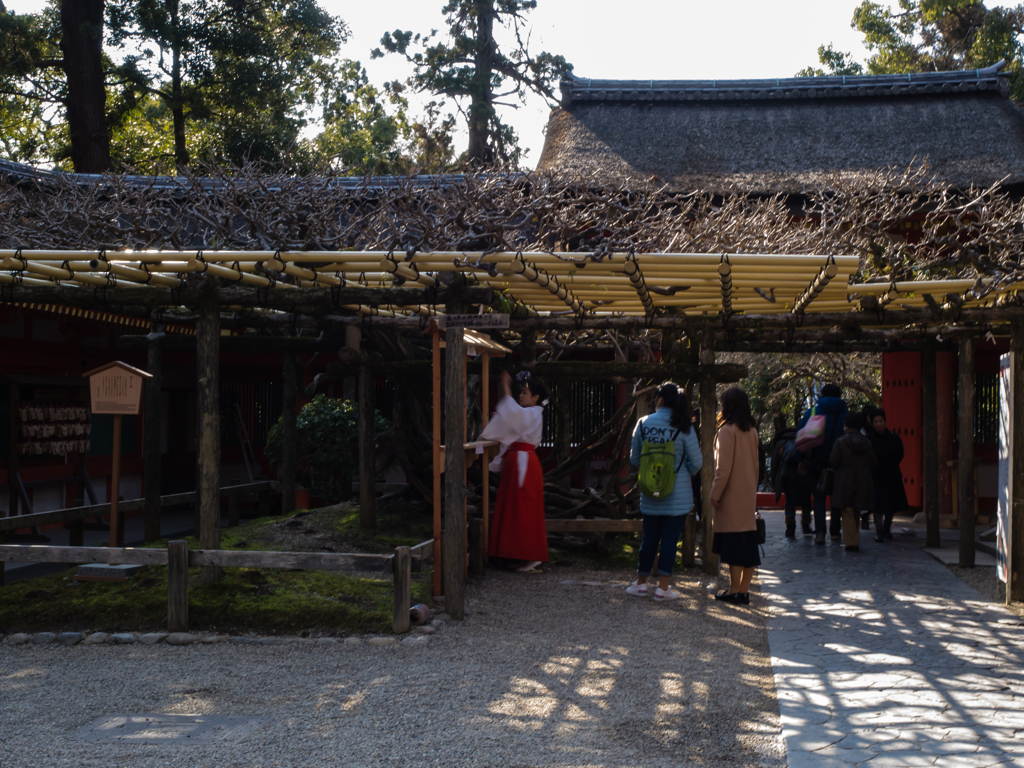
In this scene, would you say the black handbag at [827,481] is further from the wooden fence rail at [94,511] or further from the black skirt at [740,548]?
the wooden fence rail at [94,511]

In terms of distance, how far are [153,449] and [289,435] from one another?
2.20 meters

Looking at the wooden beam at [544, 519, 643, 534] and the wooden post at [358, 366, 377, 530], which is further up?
the wooden post at [358, 366, 377, 530]

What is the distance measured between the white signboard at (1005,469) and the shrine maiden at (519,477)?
3.55 metres

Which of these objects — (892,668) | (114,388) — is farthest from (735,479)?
(114,388)

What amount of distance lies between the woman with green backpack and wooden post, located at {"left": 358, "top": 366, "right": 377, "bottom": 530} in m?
3.41

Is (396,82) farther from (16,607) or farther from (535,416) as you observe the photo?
(16,607)

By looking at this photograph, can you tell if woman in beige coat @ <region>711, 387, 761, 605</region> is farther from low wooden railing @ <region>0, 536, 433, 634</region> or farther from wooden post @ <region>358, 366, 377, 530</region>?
wooden post @ <region>358, 366, 377, 530</region>

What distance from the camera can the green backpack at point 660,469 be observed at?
620 centimetres

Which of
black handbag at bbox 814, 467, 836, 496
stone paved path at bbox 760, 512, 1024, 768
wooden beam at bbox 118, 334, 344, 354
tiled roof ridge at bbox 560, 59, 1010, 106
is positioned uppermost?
tiled roof ridge at bbox 560, 59, 1010, 106

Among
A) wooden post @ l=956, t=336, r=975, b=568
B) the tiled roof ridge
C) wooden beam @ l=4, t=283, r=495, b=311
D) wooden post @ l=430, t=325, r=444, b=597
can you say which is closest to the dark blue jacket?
wooden post @ l=956, t=336, r=975, b=568

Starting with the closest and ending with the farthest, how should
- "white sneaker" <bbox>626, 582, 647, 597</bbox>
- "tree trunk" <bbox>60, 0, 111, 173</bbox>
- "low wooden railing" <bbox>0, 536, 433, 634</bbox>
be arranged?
"low wooden railing" <bbox>0, 536, 433, 634</bbox> < "white sneaker" <bbox>626, 582, 647, 597</bbox> < "tree trunk" <bbox>60, 0, 111, 173</bbox>

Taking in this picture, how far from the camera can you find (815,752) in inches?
141

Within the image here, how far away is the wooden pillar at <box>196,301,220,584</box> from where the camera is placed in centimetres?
605

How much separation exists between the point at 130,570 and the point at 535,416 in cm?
335
